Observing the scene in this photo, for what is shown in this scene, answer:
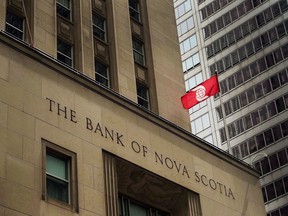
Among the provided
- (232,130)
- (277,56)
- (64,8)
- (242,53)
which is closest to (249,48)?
(242,53)

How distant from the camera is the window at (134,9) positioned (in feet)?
137

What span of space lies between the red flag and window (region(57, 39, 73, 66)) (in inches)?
311

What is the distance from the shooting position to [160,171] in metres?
32.4

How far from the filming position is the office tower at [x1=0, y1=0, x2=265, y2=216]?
26.5 m

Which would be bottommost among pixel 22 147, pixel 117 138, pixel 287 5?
pixel 22 147

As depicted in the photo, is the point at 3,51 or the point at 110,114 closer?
the point at 3,51

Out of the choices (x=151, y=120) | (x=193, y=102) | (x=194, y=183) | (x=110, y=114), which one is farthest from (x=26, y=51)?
(x=193, y=102)

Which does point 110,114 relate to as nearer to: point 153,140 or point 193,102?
point 153,140

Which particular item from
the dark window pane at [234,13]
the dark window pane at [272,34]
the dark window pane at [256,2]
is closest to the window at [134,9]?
the dark window pane at [272,34]

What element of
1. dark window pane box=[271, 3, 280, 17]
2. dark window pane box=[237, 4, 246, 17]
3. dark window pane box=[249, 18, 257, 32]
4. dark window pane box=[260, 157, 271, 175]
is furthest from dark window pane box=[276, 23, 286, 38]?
dark window pane box=[260, 157, 271, 175]

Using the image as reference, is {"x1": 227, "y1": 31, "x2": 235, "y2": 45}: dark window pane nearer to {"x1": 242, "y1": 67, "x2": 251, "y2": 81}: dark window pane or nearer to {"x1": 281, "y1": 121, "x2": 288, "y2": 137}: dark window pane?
{"x1": 242, "y1": 67, "x2": 251, "y2": 81}: dark window pane

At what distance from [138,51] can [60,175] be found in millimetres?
14281

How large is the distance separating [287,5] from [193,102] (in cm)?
5224

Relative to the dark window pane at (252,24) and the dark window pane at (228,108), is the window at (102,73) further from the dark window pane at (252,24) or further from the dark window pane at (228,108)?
the dark window pane at (252,24)
